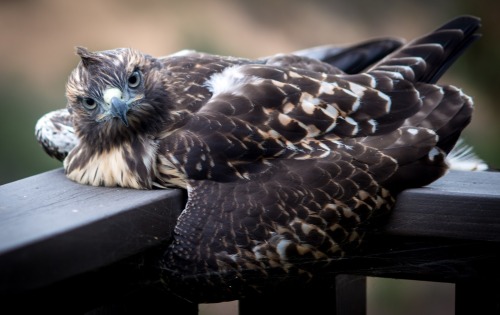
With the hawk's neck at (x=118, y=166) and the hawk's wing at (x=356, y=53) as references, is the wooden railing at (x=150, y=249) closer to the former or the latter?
the hawk's neck at (x=118, y=166)

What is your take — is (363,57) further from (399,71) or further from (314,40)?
(314,40)

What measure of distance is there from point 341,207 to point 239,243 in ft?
1.01

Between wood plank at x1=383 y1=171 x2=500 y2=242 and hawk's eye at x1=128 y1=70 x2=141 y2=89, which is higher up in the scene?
hawk's eye at x1=128 y1=70 x2=141 y2=89

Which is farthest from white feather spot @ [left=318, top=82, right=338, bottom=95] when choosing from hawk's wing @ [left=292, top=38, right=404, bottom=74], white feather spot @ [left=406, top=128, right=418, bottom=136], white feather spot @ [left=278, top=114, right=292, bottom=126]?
hawk's wing @ [left=292, top=38, right=404, bottom=74]

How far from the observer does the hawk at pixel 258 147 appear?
2.23 m

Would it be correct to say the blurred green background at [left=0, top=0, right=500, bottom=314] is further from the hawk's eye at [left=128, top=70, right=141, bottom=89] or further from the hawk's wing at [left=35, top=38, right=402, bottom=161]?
the hawk's eye at [left=128, top=70, right=141, bottom=89]

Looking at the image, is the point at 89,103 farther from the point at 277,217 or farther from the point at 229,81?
the point at 277,217

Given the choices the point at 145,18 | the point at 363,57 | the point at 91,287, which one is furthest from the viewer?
the point at 145,18

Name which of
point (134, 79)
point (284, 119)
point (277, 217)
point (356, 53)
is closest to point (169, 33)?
point (356, 53)

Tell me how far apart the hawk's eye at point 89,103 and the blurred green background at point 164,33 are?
2045mm

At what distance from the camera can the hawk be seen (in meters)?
2.23

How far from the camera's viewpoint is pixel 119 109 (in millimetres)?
2473

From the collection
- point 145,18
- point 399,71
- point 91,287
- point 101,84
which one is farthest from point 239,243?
point 145,18

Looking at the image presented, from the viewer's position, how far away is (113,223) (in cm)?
193
